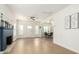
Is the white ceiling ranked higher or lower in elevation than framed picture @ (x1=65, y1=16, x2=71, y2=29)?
higher

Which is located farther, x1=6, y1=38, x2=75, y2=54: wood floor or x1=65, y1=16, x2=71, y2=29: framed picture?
x1=65, y1=16, x2=71, y2=29: framed picture

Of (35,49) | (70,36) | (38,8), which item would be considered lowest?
(35,49)

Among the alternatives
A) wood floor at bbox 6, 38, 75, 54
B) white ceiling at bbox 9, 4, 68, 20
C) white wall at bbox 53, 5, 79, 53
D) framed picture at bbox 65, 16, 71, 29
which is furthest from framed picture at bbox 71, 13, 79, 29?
wood floor at bbox 6, 38, 75, 54

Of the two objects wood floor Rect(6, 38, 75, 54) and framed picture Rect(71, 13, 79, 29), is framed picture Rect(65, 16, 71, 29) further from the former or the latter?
wood floor Rect(6, 38, 75, 54)

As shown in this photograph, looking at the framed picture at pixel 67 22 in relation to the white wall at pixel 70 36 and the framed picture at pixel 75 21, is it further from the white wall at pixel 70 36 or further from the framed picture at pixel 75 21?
the framed picture at pixel 75 21

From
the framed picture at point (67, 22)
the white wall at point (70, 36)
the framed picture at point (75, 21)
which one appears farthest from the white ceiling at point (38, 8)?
the framed picture at point (75, 21)

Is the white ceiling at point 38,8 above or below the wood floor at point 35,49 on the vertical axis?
above

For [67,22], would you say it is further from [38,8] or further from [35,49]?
[35,49]

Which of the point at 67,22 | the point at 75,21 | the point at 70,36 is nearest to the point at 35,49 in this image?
the point at 70,36

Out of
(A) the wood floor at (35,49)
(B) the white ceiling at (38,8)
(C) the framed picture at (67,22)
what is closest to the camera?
(A) the wood floor at (35,49)

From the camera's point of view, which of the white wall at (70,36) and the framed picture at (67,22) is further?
the framed picture at (67,22)
